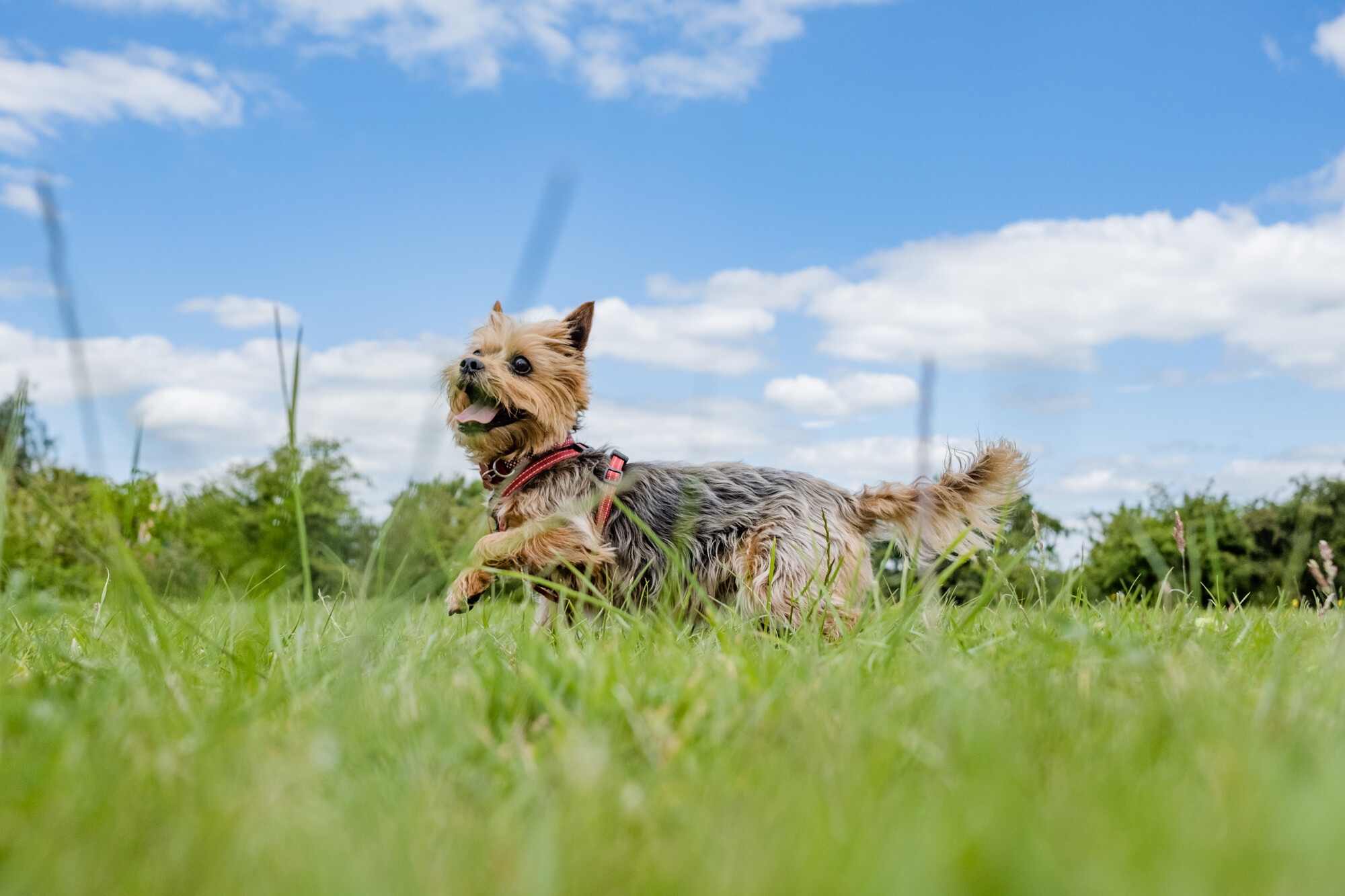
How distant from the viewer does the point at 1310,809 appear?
1503 millimetres

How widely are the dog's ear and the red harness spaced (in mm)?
Answer: 629

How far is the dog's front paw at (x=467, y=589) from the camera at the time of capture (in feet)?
14.5

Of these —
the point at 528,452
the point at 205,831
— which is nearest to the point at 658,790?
the point at 205,831

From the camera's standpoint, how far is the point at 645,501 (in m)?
5.60

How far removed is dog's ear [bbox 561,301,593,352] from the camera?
233 inches

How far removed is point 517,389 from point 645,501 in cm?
103

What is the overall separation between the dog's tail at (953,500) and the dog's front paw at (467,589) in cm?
230

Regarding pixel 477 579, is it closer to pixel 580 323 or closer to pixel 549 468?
pixel 549 468

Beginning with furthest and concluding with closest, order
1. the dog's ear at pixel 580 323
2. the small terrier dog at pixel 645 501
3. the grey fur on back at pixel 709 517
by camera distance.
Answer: the dog's ear at pixel 580 323 < the grey fur on back at pixel 709 517 < the small terrier dog at pixel 645 501

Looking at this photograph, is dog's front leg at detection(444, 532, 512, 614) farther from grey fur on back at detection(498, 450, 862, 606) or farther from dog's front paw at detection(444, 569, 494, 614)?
grey fur on back at detection(498, 450, 862, 606)

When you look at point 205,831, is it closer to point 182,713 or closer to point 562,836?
point 562,836

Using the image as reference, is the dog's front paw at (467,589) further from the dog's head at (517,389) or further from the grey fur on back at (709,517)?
the dog's head at (517,389)

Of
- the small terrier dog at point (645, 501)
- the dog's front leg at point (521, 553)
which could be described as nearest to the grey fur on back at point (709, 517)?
the small terrier dog at point (645, 501)

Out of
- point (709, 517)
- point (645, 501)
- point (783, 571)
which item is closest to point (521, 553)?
point (645, 501)
